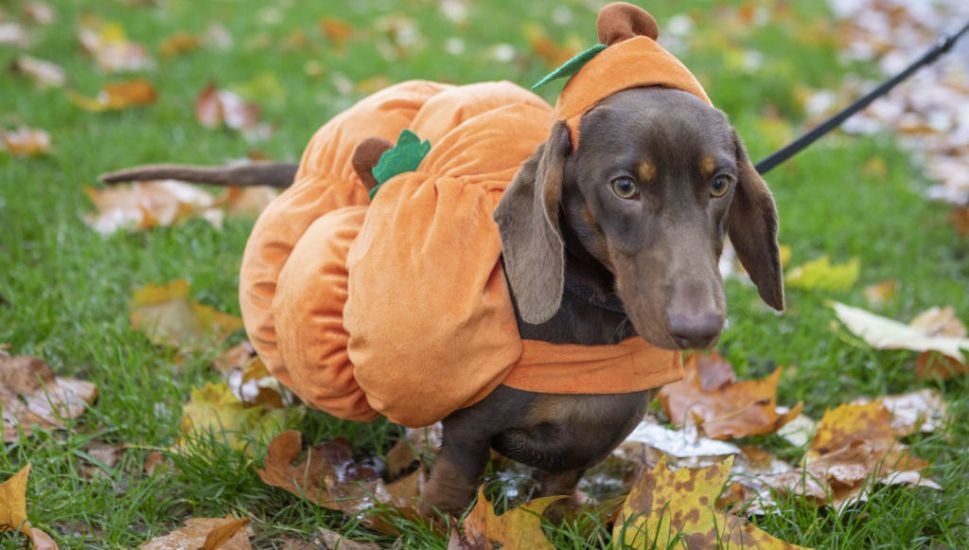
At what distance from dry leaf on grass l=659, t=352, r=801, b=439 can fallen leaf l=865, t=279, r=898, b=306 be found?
3.02 feet

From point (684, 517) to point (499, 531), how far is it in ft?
1.17

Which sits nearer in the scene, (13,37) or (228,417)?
(228,417)

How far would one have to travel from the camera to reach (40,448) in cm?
226

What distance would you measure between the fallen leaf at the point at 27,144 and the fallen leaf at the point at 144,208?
458mm

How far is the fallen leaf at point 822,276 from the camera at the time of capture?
340 cm

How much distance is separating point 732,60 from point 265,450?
13.8 ft

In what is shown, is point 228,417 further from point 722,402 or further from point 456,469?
point 722,402

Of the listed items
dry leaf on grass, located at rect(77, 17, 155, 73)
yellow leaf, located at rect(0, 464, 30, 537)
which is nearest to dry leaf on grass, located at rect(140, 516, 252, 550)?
yellow leaf, located at rect(0, 464, 30, 537)

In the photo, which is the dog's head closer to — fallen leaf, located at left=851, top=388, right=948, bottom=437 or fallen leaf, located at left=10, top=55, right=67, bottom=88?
fallen leaf, located at left=851, top=388, right=948, bottom=437

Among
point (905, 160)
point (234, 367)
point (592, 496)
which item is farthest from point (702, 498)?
point (905, 160)

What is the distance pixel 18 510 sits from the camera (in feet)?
6.35

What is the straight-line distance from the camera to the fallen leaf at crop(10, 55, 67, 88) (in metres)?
4.66

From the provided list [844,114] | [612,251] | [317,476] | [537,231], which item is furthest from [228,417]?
[844,114]

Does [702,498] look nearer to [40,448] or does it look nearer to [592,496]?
[592,496]
